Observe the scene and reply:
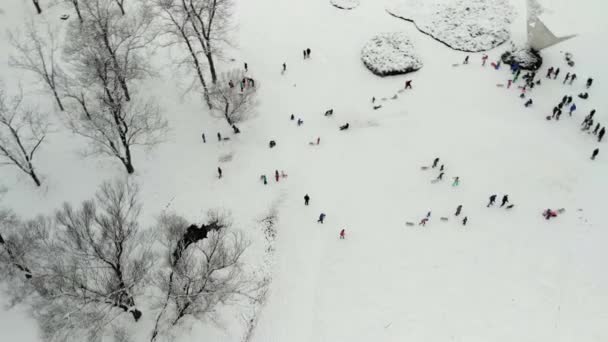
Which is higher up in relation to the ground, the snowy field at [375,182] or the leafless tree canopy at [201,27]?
the leafless tree canopy at [201,27]

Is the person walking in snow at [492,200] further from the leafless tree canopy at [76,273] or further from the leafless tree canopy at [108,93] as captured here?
the leafless tree canopy at [108,93]

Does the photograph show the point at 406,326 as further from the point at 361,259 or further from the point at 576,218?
the point at 576,218

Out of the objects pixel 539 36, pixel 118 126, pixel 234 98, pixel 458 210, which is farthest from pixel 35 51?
pixel 539 36

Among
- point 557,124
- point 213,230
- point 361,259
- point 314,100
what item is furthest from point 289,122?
point 557,124

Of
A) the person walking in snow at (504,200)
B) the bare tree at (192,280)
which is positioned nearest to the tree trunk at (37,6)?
the bare tree at (192,280)

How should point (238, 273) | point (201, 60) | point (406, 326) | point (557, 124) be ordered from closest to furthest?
point (406, 326) → point (238, 273) → point (557, 124) → point (201, 60)

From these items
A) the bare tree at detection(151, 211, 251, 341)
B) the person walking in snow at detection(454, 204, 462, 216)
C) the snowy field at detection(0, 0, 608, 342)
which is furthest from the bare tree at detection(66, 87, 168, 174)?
the person walking in snow at detection(454, 204, 462, 216)

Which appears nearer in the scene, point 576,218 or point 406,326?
point 406,326
